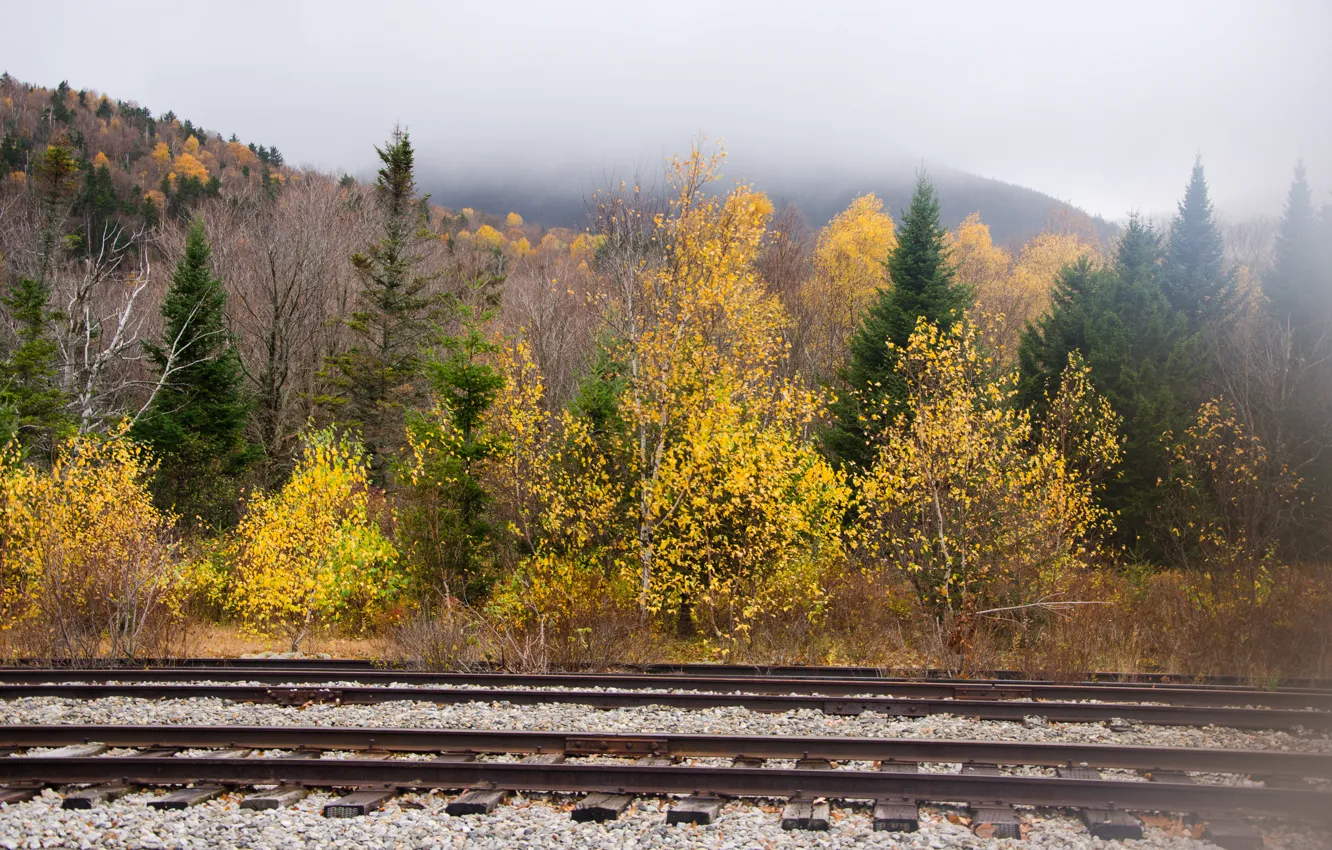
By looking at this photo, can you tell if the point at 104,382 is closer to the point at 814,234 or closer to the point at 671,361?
the point at 671,361

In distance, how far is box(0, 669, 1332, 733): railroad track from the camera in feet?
29.4

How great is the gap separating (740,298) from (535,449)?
15.6 ft

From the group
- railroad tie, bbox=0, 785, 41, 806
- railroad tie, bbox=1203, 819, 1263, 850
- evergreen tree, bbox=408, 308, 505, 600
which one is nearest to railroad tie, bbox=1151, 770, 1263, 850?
railroad tie, bbox=1203, 819, 1263, 850

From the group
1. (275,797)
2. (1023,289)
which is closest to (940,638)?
(275,797)

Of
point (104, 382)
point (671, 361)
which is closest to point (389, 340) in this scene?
point (104, 382)

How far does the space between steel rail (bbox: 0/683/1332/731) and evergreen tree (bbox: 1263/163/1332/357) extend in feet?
52.6

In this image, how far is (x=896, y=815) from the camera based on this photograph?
6117 mm

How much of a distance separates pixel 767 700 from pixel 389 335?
2843 centimetres

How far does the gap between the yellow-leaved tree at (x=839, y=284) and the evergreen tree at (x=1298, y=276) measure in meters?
13.0

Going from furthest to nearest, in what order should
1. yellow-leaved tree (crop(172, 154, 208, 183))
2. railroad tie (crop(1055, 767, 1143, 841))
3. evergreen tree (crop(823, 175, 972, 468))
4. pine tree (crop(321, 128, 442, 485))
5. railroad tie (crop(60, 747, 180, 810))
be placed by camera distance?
yellow-leaved tree (crop(172, 154, 208, 183))
pine tree (crop(321, 128, 442, 485))
evergreen tree (crop(823, 175, 972, 468))
railroad tie (crop(60, 747, 180, 810))
railroad tie (crop(1055, 767, 1143, 841))

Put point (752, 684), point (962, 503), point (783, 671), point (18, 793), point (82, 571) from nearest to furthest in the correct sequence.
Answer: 1. point (18, 793)
2. point (752, 684)
3. point (783, 671)
4. point (82, 571)
5. point (962, 503)

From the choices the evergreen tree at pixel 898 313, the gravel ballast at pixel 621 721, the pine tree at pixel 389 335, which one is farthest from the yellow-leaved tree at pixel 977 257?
the gravel ballast at pixel 621 721

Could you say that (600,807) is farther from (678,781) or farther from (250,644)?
(250,644)

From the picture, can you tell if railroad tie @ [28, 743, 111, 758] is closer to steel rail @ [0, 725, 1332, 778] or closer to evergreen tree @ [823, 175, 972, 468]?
steel rail @ [0, 725, 1332, 778]
